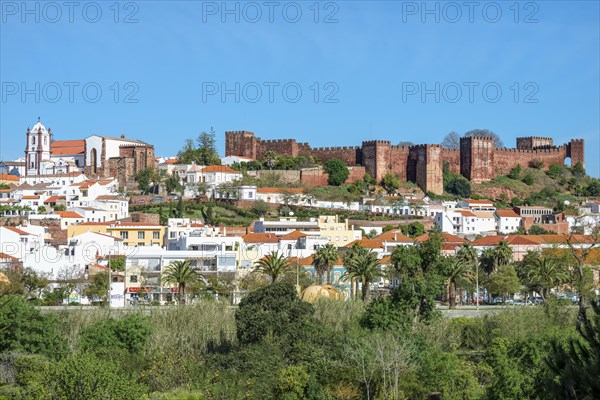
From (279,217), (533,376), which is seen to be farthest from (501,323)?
(279,217)

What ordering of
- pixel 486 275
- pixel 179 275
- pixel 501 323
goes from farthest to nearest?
pixel 486 275 < pixel 179 275 < pixel 501 323

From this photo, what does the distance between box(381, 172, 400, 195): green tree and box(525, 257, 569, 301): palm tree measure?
4640 cm

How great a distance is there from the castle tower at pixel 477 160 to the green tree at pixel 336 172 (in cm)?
1385

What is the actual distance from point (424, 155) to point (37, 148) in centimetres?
3954

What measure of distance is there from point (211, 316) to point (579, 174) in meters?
81.1

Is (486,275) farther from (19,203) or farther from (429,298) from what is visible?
(19,203)

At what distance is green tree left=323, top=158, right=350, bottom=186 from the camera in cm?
9750

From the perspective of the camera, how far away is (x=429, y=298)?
117ft

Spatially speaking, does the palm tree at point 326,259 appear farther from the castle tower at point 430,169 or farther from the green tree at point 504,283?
the castle tower at point 430,169

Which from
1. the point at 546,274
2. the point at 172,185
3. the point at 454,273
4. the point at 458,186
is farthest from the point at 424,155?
the point at 454,273

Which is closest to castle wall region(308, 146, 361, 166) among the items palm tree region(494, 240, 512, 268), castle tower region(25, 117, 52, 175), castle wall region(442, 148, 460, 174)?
castle wall region(442, 148, 460, 174)

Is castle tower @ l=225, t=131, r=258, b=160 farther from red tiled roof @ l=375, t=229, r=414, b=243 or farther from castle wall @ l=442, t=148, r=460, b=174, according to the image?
red tiled roof @ l=375, t=229, r=414, b=243

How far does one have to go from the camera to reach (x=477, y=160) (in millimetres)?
104188

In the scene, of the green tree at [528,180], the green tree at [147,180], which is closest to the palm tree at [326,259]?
the green tree at [147,180]
